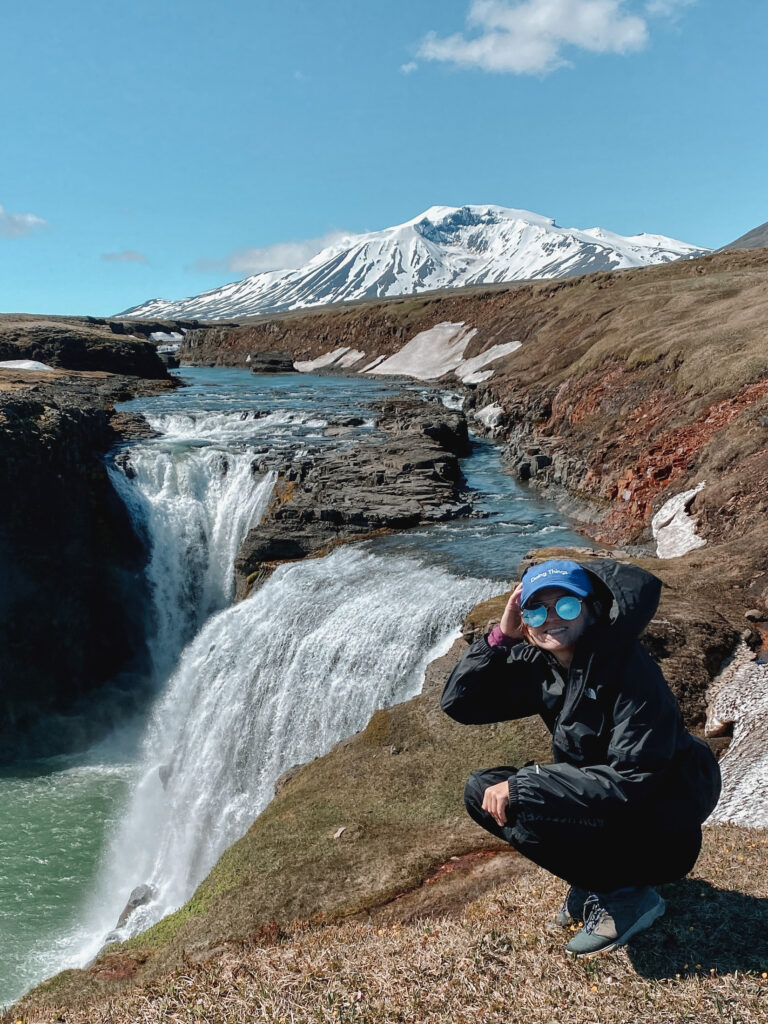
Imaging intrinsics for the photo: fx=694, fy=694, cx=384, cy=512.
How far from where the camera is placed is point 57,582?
2855 cm

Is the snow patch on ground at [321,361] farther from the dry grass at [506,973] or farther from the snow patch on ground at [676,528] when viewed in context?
the dry grass at [506,973]

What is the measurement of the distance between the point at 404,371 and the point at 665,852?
85.6m

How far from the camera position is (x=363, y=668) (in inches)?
740

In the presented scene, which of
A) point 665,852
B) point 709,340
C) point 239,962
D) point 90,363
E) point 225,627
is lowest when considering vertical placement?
point 225,627

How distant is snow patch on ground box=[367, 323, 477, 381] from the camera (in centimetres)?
8274

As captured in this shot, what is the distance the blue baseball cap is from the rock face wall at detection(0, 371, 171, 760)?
26333mm

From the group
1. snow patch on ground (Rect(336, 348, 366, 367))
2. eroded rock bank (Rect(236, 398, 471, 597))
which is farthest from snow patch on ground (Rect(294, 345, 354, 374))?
eroded rock bank (Rect(236, 398, 471, 597))

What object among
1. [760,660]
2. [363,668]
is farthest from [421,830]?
[363,668]

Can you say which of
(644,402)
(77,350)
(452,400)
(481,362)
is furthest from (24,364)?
(644,402)

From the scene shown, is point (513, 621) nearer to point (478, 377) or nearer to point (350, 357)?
point (478, 377)

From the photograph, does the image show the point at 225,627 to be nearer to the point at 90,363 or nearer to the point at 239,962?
the point at 239,962

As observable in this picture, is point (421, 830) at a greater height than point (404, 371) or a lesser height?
lesser

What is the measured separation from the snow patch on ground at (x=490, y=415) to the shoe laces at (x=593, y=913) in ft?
148

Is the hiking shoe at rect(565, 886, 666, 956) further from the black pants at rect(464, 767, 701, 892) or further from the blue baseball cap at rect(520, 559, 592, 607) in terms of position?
the blue baseball cap at rect(520, 559, 592, 607)
